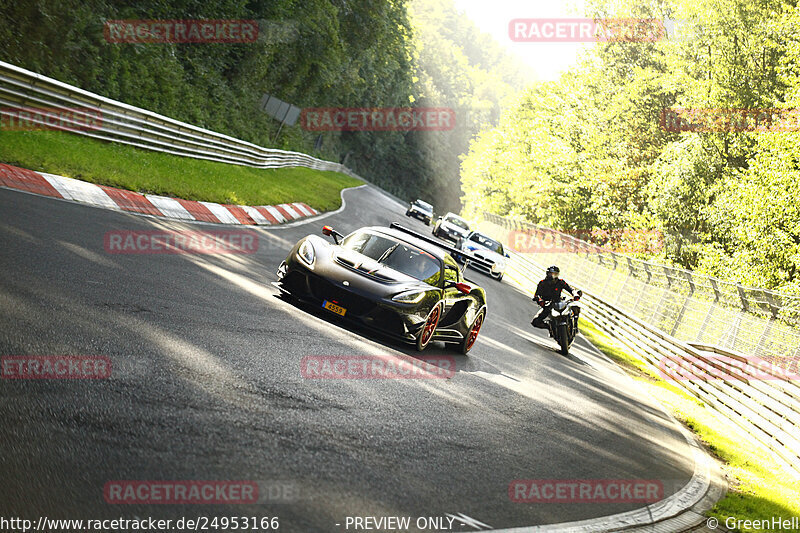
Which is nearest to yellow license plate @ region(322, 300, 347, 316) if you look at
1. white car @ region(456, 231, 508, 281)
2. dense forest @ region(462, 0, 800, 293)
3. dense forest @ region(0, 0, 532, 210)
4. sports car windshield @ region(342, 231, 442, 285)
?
sports car windshield @ region(342, 231, 442, 285)

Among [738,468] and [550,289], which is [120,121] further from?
[738,468]

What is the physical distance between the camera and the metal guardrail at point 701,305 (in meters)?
14.0

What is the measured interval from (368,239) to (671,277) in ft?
42.2

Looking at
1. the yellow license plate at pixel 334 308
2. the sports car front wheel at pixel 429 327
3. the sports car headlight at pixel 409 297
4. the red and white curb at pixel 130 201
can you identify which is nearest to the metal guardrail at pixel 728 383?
the sports car front wheel at pixel 429 327

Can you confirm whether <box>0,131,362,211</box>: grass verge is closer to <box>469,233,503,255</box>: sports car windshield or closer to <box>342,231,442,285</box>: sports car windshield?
<box>342,231,442,285</box>: sports car windshield

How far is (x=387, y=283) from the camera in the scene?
8891mm

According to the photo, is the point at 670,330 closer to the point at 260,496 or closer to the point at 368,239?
the point at 368,239

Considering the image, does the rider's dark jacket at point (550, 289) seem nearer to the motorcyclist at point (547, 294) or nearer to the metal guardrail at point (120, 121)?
the motorcyclist at point (547, 294)

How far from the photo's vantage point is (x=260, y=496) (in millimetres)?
3973

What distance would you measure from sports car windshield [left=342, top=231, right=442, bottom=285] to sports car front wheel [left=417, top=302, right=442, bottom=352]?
0.37 meters

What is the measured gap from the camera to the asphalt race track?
3920mm

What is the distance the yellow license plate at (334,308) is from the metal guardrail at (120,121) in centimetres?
823

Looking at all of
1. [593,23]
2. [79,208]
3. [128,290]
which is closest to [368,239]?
[128,290]

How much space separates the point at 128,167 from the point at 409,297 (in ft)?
30.2
